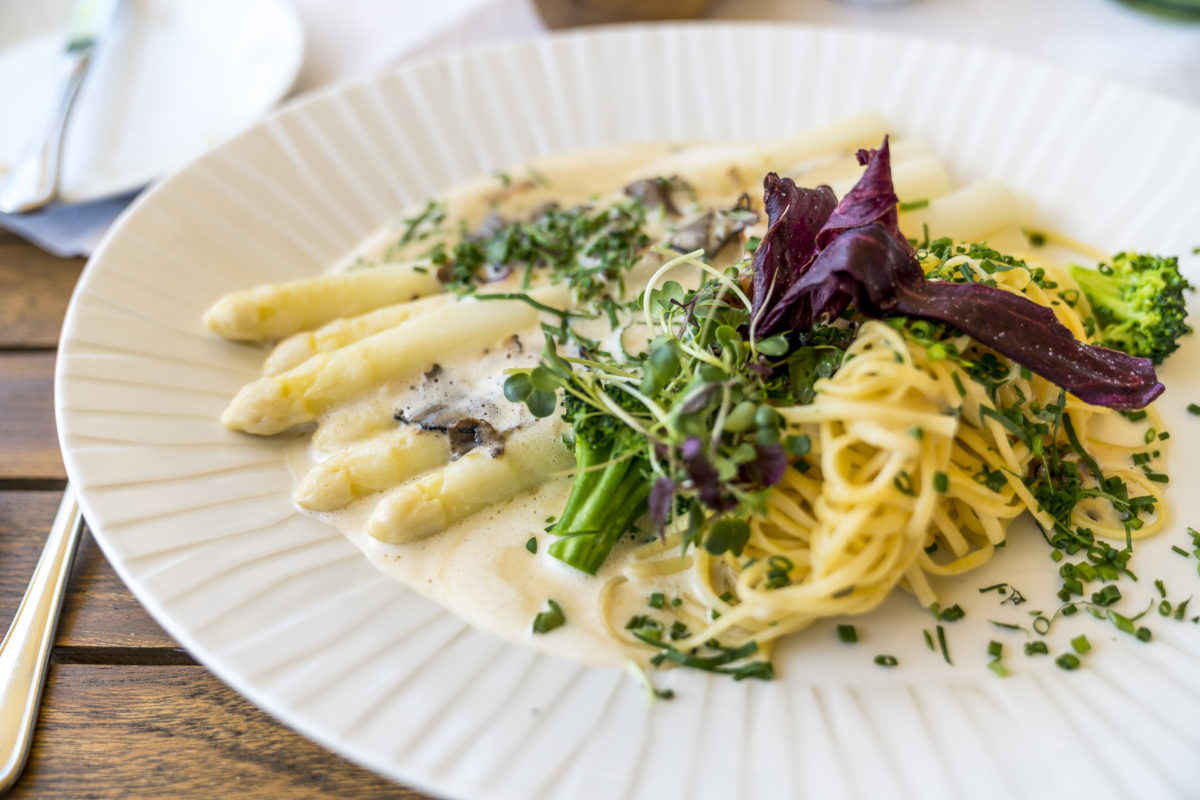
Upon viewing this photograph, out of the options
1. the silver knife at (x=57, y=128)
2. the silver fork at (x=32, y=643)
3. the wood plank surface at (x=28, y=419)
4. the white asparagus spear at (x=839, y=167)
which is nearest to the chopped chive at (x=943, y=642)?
the white asparagus spear at (x=839, y=167)

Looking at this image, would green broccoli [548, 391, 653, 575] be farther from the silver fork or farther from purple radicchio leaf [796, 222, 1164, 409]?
the silver fork

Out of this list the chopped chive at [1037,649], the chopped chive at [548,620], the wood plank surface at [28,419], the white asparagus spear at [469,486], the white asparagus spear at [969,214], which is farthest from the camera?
the white asparagus spear at [969,214]

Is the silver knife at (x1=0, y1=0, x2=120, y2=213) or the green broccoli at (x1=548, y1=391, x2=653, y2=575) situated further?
the silver knife at (x1=0, y1=0, x2=120, y2=213)

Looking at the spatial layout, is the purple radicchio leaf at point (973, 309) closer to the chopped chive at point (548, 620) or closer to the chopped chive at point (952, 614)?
the chopped chive at point (952, 614)

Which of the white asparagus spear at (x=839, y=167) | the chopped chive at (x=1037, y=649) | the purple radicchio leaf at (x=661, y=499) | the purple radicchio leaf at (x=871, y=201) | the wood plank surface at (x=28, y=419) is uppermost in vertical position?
the purple radicchio leaf at (x=871, y=201)

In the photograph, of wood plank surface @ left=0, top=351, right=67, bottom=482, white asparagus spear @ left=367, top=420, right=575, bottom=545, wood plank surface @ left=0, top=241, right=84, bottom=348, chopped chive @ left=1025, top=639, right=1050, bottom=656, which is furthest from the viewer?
wood plank surface @ left=0, top=241, right=84, bottom=348

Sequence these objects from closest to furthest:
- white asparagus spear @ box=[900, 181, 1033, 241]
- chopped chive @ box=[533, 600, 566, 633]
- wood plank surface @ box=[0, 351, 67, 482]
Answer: chopped chive @ box=[533, 600, 566, 633], wood plank surface @ box=[0, 351, 67, 482], white asparagus spear @ box=[900, 181, 1033, 241]

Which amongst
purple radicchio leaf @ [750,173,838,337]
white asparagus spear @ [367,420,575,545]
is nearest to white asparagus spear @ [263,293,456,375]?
white asparagus spear @ [367,420,575,545]
